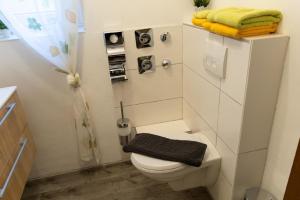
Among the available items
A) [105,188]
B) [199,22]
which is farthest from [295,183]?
[105,188]

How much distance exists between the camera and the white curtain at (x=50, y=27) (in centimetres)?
141

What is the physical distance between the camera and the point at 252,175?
136 cm

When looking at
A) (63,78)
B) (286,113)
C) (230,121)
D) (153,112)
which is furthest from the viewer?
(153,112)

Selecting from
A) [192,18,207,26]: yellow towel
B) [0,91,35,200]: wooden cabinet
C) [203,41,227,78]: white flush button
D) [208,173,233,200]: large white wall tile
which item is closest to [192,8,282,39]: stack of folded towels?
[203,41,227,78]: white flush button

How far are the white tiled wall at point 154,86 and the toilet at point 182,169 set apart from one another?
32 cm

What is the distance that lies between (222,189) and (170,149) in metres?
0.44

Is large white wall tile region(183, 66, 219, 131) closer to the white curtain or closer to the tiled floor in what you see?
the tiled floor

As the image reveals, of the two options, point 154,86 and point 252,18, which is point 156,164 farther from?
point 252,18

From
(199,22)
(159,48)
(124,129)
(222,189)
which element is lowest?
(222,189)

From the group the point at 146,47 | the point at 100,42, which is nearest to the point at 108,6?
the point at 100,42

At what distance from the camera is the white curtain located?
1408 millimetres

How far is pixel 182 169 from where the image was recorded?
4.60 feet

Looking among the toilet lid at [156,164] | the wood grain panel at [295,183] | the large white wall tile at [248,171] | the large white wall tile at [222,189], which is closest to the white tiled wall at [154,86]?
the toilet lid at [156,164]

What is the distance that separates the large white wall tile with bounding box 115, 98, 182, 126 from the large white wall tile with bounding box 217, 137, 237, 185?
61cm
